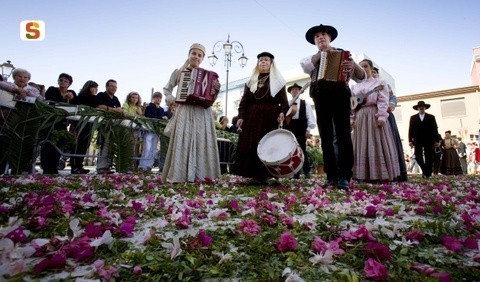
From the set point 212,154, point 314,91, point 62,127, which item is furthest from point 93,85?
point 314,91

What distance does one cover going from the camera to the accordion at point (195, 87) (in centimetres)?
456

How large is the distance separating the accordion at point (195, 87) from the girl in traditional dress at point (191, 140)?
129mm

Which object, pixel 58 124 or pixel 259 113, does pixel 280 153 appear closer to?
pixel 259 113

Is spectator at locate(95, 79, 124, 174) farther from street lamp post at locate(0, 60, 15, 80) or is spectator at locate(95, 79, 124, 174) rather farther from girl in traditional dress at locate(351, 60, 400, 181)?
street lamp post at locate(0, 60, 15, 80)

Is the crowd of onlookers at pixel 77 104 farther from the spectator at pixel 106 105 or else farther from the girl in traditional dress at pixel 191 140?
the girl in traditional dress at pixel 191 140

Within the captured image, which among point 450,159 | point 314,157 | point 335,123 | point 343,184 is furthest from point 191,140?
point 450,159

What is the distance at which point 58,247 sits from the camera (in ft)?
4.50

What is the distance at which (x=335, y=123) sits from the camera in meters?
4.14

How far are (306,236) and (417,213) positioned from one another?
1.21m

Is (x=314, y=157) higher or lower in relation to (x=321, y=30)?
lower

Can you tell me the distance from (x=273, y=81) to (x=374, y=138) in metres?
2.16

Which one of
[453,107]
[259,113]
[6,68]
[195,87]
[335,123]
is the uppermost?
[453,107]

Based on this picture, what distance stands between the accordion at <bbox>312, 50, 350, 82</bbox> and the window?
31650mm

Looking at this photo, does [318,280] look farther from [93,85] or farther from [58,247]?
[93,85]
